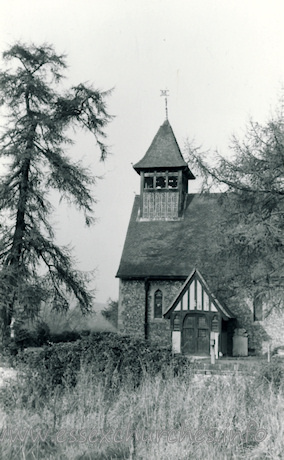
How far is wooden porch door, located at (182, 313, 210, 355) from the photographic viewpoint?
2506 cm

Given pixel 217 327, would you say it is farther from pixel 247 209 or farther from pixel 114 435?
pixel 114 435

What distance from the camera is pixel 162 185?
3238 centimetres

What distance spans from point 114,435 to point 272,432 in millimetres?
2009

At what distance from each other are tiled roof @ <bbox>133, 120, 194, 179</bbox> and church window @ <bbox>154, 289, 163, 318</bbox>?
7683 millimetres

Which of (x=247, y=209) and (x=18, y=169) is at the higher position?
(x=18, y=169)

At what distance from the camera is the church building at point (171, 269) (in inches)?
990

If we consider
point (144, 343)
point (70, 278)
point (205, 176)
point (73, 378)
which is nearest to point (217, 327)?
point (70, 278)

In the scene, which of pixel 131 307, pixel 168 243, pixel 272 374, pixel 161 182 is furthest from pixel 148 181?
pixel 272 374

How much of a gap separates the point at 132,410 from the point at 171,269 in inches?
800

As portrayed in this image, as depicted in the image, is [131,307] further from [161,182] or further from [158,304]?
[161,182]

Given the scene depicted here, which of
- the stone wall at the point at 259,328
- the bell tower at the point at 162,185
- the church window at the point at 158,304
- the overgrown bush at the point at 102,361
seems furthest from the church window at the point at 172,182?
the overgrown bush at the point at 102,361

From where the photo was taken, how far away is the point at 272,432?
6.86 m

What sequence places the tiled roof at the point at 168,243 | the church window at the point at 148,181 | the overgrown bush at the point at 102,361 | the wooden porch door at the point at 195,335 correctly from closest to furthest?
the overgrown bush at the point at 102,361 < the wooden porch door at the point at 195,335 < the tiled roof at the point at 168,243 < the church window at the point at 148,181

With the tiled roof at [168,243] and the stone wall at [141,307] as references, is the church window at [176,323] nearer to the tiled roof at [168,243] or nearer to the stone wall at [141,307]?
the stone wall at [141,307]
